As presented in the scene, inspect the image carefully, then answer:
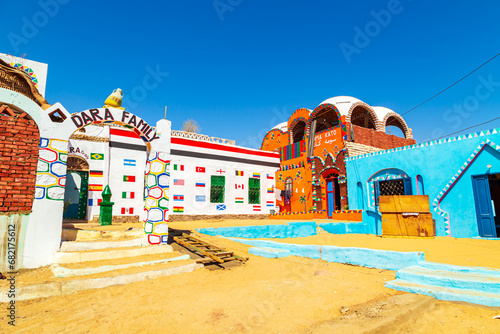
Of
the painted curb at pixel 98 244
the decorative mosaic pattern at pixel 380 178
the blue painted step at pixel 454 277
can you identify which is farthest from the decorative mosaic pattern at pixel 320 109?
the painted curb at pixel 98 244

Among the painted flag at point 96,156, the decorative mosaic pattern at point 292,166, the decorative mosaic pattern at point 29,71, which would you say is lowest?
the painted flag at point 96,156

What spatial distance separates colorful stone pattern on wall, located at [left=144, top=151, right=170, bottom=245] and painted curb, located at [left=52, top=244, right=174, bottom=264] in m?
0.34

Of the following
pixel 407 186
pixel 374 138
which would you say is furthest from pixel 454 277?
pixel 374 138

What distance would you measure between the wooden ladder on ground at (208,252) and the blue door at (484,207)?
27.3 ft

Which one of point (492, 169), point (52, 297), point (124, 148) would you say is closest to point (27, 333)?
point (52, 297)

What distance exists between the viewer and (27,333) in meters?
2.86

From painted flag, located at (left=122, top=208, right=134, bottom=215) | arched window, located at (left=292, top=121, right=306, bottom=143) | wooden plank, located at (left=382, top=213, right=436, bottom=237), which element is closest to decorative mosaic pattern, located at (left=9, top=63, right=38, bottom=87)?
painted flag, located at (left=122, top=208, right=134, bottom=215)

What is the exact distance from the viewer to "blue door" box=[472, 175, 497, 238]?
8844 mm

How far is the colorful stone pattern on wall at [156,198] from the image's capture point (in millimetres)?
6492

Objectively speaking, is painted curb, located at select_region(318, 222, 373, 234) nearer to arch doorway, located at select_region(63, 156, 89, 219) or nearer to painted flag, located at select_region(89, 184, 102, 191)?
painted flag, located at select_region(89, 184, 102, 191)

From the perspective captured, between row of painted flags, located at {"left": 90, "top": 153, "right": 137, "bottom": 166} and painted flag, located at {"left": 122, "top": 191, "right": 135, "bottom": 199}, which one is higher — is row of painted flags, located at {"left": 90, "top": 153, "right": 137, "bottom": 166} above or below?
above

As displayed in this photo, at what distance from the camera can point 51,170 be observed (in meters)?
5.37

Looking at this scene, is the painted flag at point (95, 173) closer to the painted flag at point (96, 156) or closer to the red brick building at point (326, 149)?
the painted flag at point (96, 156)

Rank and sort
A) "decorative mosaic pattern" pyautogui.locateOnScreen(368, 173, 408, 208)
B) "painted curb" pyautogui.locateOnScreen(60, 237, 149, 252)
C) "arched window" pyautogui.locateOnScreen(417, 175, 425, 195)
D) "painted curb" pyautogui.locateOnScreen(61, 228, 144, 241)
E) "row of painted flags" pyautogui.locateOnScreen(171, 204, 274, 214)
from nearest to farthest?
"painted curb" pyautogui.locateOnScreen(60, 237, 149, 252)
"painted curb" pyautogui.locateOnScreen(61, 228, 144, 241)
"arched window" pyautogui.locateOnScreen(417, 175, 425, 195)
"decorative mosaic pattern" pyautogui.locateOnScreen(368, 173, 408, 208)
"row of painted flags" pyautogui.locateOnScreen(171, 204, 274, 214)
